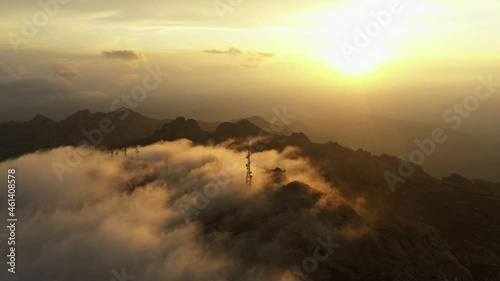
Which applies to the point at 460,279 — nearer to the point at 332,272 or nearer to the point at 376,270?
the point at 376,270

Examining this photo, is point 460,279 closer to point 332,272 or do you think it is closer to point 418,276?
point 418,276

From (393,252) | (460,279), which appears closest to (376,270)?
(393,252)

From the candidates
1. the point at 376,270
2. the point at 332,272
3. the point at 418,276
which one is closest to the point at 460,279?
the point at 418,276

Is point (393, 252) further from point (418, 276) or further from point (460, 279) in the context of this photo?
point (460, 279)

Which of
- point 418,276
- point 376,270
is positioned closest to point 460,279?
point 418,276

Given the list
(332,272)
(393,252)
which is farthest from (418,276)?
(332,272)

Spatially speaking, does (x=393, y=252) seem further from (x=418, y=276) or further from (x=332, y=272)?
(x=332, y=272)

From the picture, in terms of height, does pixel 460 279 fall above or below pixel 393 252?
below
